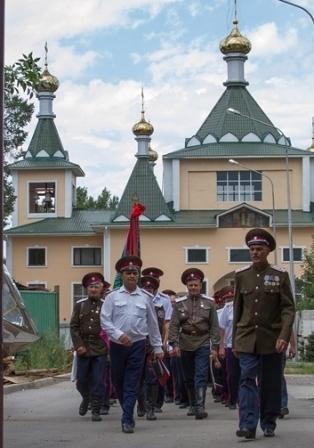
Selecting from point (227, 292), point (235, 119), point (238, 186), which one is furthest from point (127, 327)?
point (235, 119)

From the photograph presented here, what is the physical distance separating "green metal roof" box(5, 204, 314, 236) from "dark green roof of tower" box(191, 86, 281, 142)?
489 centimetres

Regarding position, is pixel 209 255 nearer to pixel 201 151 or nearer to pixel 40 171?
pixel 201 151

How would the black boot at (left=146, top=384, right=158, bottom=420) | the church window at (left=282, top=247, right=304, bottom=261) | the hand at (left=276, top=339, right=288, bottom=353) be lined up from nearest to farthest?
the hand at (left=276, top=339, right=288, bottom=353), the black boot at (left=146, top=384, right=158, bottom=420), the church window at (left=282, top=247, right=304, bottom=261)

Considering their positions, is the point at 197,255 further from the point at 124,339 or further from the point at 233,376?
the point at 124,339

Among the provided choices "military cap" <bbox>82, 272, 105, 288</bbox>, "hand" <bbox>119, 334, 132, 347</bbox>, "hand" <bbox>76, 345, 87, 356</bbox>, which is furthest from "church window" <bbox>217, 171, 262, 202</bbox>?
"hand" <bbox>119, 334, 132, 347</bbox>

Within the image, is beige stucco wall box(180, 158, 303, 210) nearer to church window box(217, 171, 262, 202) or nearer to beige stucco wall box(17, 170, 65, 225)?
church window box(217, 171, 262, 202)

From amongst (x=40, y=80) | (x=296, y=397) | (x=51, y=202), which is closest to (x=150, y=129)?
(x=51, y=202)

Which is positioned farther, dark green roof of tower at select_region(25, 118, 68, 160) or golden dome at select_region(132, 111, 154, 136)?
golden dome at select_region(132, 111, 154, 136)

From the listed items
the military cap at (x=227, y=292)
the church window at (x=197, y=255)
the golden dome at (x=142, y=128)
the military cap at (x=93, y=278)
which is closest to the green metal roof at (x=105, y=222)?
the church window at (x=197, y=255)

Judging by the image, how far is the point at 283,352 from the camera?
1108 cm

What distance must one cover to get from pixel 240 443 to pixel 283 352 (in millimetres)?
954

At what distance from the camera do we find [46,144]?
251 ft

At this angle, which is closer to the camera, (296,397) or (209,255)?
(296,397)

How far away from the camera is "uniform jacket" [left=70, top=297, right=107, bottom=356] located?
14.2 m
